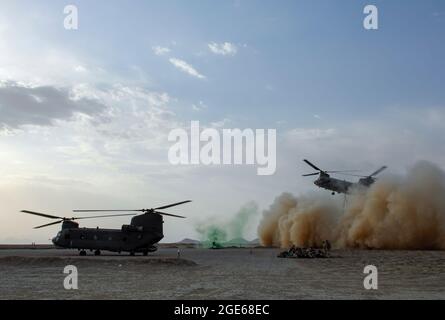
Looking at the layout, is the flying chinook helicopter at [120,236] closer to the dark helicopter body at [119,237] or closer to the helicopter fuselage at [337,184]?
the dark helicopter body at [119,237]

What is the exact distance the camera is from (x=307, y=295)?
24078mm

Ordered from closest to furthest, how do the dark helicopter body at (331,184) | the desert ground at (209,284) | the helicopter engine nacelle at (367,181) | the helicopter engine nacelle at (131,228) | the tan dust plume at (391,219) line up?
the desert ground at (209,284) → the helicopter engine nacelle at (131,228) → the tan dust plume at (391,219) → the dark helicopter body at (331,184) → the helicopter engine nacelle at (367,181)

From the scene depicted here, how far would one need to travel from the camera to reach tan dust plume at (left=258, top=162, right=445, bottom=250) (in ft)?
276

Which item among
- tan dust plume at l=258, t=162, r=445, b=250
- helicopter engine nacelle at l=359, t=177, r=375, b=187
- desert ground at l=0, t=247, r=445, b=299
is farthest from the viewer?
helicopter engine nacelle at l=359, t=177, r=375, b=187

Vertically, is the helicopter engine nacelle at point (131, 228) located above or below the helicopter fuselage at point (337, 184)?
below

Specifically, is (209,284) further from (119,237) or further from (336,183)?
(336,183)

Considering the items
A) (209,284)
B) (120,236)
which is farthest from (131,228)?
(209,284)

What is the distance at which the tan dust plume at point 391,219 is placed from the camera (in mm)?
84125

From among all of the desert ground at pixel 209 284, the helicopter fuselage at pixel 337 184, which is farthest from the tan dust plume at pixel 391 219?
the desert ground at pixel 209 284

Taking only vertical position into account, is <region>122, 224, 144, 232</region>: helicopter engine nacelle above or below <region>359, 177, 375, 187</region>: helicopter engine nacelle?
below

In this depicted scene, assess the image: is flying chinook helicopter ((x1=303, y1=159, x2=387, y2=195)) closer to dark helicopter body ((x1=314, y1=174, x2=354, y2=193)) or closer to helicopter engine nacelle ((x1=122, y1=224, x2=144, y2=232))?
dark helicopter body ((x1=314, y1=174, x2=354, y2=193))

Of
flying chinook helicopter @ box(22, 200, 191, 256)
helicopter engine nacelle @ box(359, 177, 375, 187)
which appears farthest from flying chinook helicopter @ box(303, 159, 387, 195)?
flying chinook helicopter @ box(22, 200, 191, 256)
